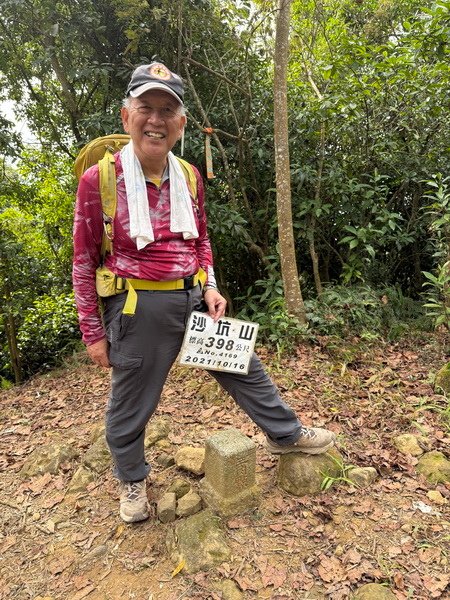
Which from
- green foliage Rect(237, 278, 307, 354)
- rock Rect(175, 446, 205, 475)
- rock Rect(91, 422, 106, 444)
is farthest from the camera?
green foliage Rect(237, 278, 307, 354)

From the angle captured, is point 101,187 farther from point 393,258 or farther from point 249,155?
point 393,258

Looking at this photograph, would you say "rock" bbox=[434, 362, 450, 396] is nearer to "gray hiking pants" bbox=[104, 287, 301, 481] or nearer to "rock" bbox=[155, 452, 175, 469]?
"gray hiking pants" bbox=[104, 287, 301, 481]

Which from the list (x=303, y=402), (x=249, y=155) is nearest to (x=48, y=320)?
(x=249, y=155)

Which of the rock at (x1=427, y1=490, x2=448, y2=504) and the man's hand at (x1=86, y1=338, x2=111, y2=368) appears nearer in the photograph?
the man's hand at (x1=86, y1=338, x2=111, y2=368)

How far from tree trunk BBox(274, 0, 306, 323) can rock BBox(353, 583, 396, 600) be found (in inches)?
119

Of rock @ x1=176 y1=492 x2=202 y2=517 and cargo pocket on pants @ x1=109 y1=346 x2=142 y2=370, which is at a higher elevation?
cargo pocket on pants @ x1=109 y1=346 x2=142 y2=370

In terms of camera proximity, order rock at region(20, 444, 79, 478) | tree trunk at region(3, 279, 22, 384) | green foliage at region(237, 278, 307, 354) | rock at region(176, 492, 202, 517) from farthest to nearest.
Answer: tree trunk at region(3, 279, 22, 384) < green foliage at region(237, 278, 307, 354) < rock at region(20, 444, 79, 478) < rock at region(176, 492, 202, 517)

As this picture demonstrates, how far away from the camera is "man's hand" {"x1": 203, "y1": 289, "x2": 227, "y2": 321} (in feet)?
7.57

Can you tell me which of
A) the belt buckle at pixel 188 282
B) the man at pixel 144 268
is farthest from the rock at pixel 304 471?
the belt buckle at pixel 188 282

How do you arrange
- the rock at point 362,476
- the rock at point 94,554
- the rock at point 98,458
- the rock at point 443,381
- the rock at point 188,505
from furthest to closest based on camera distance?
the rock at point 443,381
the rock at point 98,458
the rock at point 362,476
the rock at point 188,505
the rock at point 94,554

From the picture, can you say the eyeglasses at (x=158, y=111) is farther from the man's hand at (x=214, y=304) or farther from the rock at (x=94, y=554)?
the rock at (x=94, y=554)

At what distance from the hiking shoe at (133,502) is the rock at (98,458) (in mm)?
651

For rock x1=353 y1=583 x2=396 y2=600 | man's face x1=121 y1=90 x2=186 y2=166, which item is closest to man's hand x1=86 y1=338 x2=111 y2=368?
man's face x1=121 y1=90 x2=186 y2=166

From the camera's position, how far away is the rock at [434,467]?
2650 mm
